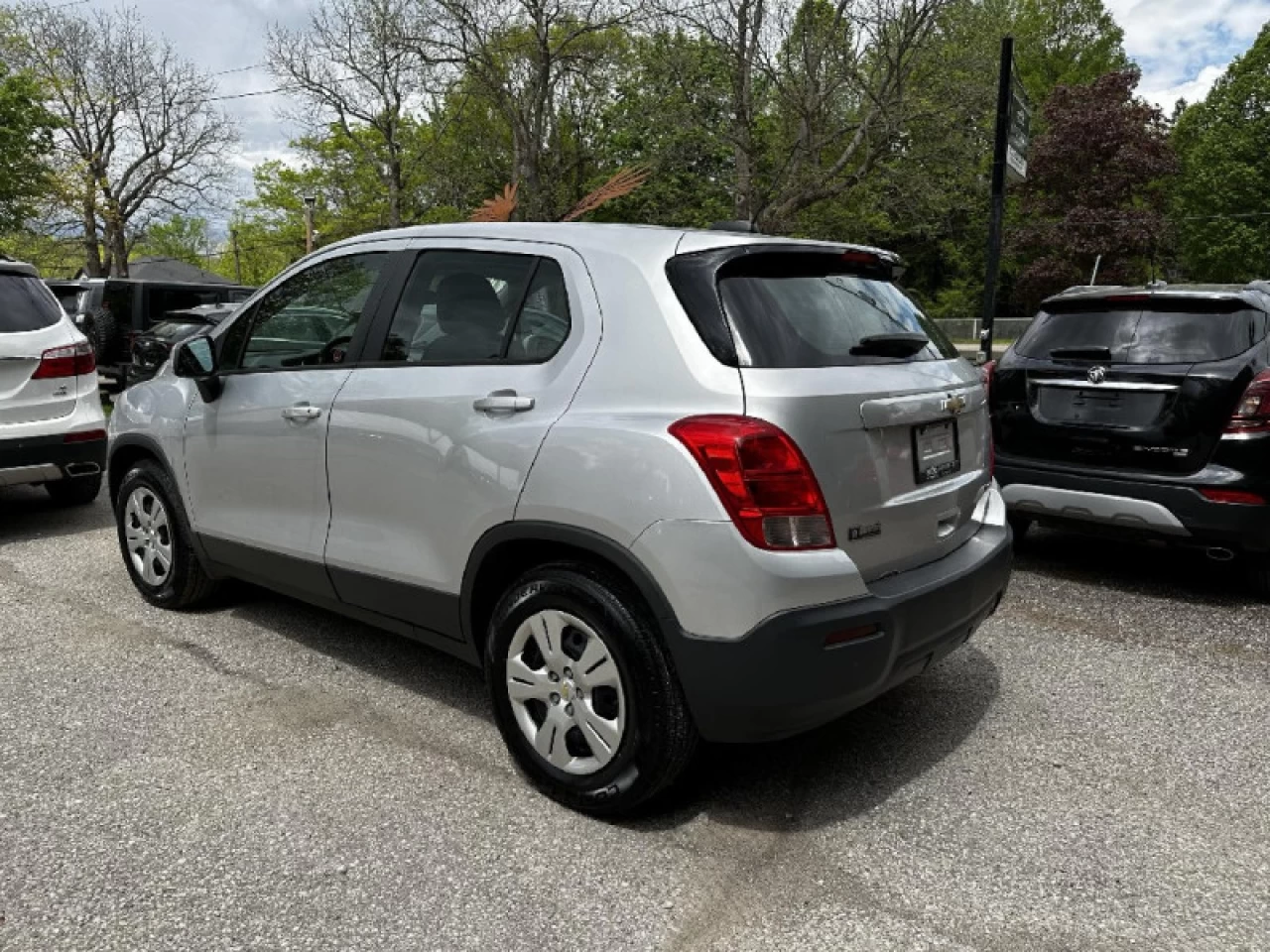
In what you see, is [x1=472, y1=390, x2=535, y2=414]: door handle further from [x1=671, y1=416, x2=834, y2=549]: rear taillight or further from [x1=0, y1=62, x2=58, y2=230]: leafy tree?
[x1=0, y1=62, x2=58, y2=230]: leafy tree

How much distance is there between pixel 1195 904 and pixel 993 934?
0.58m

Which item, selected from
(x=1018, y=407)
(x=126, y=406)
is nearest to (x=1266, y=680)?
(x=1018, y=407)

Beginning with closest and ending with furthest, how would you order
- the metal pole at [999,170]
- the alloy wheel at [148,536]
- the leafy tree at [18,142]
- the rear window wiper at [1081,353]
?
the alloy wheel at [148,536]
the rear window wiper at [1081,353]
the metal pole at [999,170]
the leafy tree at [18,142]

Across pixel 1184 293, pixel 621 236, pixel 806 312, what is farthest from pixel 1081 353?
pixel 621 236

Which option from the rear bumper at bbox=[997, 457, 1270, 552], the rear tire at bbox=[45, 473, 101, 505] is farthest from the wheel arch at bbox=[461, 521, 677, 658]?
the rear tire at bbox=[45, 473, 101, 505]

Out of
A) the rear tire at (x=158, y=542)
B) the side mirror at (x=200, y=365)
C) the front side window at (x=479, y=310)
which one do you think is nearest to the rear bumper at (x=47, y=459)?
the rear tire at (x=158, y=542)

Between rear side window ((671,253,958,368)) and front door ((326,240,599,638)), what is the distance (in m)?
0.42

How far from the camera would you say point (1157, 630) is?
4.58m

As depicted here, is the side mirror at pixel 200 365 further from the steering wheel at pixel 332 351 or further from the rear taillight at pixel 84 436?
the rear taillight at pixel 84 436

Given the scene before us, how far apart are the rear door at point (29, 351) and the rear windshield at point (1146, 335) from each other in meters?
5.82

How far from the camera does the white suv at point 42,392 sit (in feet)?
19.1

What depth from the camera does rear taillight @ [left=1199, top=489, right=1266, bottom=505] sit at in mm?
4523

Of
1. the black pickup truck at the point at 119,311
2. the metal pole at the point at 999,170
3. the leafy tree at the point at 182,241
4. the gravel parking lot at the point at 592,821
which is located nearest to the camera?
the gravel parking lot at the point at 592,821

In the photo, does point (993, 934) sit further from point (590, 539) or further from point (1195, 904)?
point (590, 539)
